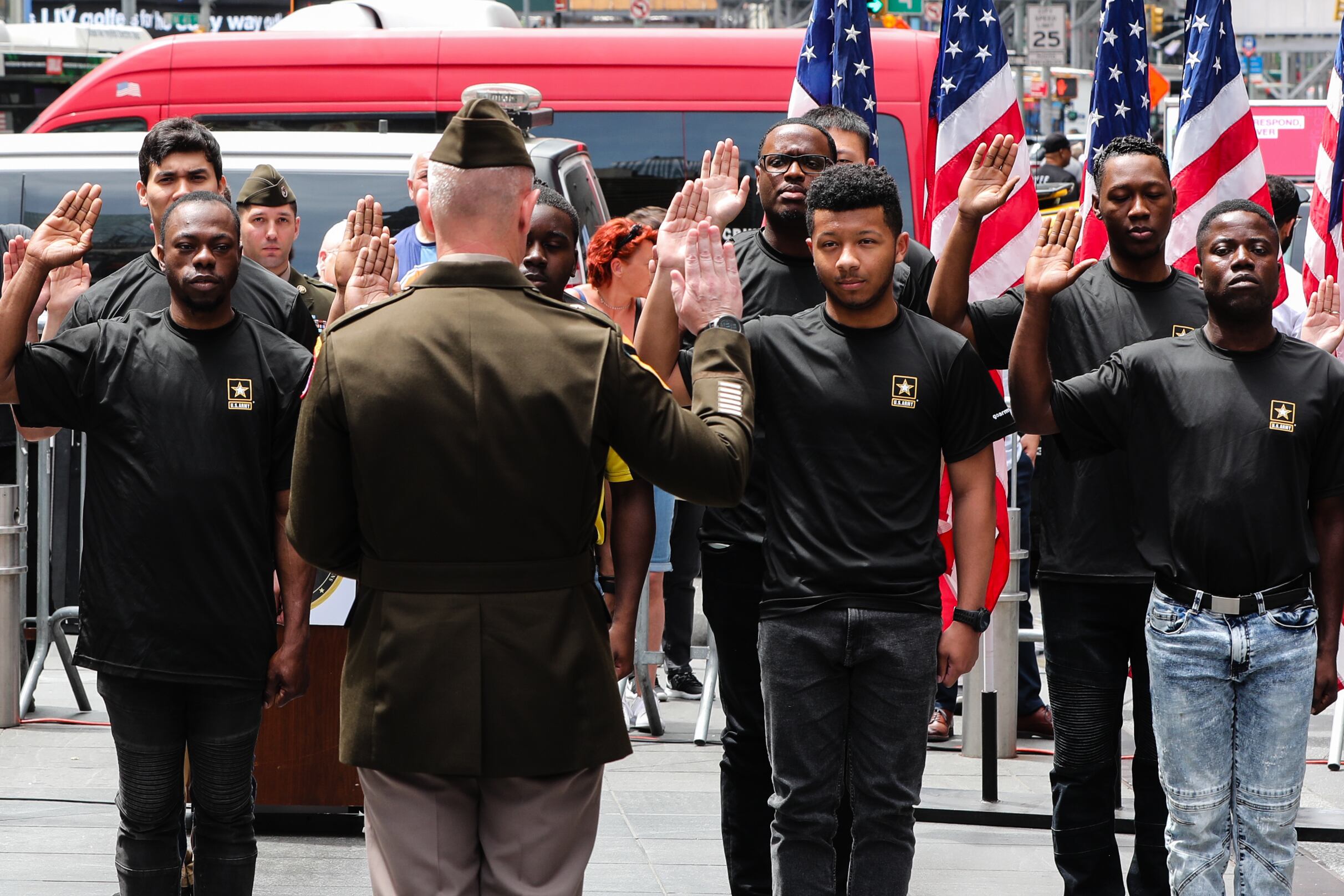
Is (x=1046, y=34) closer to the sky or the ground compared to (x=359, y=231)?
closer to the sky

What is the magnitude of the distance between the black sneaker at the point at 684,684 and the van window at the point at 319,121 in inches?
195

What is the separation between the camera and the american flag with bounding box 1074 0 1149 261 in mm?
7137

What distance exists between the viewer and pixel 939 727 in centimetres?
742

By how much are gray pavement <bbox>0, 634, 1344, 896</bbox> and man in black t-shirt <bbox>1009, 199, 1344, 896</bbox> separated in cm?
118

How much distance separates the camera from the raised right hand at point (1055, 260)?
458cm

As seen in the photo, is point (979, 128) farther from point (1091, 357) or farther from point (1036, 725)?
point (1036, 725)

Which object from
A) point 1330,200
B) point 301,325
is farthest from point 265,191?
point 1330,200

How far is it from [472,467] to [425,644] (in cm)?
37

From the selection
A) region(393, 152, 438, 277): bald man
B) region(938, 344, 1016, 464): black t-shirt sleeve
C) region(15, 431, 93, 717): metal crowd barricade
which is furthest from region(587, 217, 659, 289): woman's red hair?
region(938, 344, 1016, 464): black t-shirt sleeve

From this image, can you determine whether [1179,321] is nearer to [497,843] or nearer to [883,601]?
[883,601]

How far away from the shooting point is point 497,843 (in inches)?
136

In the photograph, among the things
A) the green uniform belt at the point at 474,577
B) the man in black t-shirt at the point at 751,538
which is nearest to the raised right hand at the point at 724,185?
the man in black t-shirt at the point at 751,538

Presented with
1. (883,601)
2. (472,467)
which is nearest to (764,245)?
(883,601)

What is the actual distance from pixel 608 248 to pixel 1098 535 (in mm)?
2950
